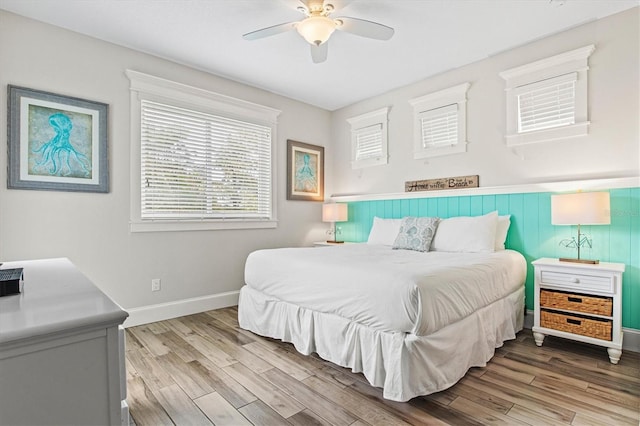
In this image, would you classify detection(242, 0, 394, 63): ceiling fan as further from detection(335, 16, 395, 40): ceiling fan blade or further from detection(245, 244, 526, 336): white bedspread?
detection(245, 244, 526, 336): white bedspread

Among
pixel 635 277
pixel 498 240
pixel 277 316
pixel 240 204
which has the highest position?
pixel 240 204

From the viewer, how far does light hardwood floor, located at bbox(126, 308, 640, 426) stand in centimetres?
175

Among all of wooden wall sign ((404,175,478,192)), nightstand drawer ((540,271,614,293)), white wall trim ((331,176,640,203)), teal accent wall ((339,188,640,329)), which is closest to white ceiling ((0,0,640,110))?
wooden wall sign ((404,175,478,192))

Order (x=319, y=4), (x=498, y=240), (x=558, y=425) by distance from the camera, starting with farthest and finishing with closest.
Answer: (x=498, y=240)
(x=319, y=4)
(x=558, y=425)

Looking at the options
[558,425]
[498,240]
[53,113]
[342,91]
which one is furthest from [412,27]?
[53,113]

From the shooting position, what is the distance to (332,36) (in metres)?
3.07

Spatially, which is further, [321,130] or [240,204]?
[321,130]

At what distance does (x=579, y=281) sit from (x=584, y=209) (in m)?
0.56

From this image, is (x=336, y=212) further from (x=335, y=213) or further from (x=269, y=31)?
(x=269, y=31)

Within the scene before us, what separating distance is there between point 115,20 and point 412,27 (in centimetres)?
260

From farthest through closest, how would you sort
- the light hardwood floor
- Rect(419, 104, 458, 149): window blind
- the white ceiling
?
Rect(419, 104, 458, 149): window blind → the white ceiling → the light hardwood floor

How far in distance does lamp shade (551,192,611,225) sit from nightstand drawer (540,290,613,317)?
58cm

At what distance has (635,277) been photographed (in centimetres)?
262

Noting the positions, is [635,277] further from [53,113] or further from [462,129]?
[53,113]
